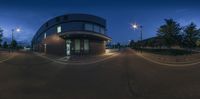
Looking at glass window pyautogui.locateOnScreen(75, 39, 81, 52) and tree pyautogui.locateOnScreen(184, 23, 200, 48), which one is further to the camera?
tree pyautogui.locateOnScreen(184, 23, 200, 48)

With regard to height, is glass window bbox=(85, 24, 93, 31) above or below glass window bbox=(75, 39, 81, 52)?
above

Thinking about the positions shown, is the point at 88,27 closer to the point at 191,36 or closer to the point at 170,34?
the point at 170,34

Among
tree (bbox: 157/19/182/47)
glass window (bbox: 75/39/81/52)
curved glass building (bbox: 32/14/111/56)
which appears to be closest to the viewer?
curved glass building (bbox: 32/14/111/56)

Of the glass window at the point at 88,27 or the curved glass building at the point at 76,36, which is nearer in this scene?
the curved glass building at the point at 76,36

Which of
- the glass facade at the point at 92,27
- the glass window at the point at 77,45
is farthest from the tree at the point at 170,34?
the glass window at the point at 77,45

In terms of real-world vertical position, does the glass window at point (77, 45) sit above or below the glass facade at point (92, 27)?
below

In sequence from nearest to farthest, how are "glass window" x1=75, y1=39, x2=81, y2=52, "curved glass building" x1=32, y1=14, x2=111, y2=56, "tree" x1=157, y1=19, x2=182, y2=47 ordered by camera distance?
"curved glass building" x1=32, y1=14, x2=111, y2=56, "glass window" x1=75, y1=39, x2=81, y2=52, "tree" x1=157, y1=19, x2=182, y2=47

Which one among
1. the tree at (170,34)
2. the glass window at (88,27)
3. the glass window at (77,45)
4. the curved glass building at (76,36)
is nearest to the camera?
the curved glass building at (76,36)

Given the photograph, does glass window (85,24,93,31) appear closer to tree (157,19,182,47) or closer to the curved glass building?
the curved glass building

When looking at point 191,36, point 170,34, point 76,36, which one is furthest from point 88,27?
point 191,36

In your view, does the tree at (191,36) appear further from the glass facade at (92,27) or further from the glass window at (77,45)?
the glass window at (77,45)

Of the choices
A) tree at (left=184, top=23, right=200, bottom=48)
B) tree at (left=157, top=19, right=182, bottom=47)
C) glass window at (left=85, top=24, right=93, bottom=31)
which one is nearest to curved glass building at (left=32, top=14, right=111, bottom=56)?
glass window at (left=85, top=24, right=93, bottom=31)

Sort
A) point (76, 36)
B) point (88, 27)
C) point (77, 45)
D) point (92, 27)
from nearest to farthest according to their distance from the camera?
point (76, 36) < point (77, 45) < point (88, 27) < point (92, 27)

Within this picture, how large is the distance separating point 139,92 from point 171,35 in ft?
119
